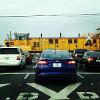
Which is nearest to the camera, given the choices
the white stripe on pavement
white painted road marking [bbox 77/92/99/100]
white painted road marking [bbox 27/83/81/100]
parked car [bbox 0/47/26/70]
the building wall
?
white painted road marking [bbox 77/92/99/100]

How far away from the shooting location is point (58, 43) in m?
60.7

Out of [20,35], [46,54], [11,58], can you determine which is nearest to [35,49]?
[20,35]

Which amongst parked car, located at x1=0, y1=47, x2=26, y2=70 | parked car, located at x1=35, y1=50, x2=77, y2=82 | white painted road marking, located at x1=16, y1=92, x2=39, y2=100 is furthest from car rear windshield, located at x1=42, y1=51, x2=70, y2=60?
parked car, located at x1=0, y1=47, x2=26, y2=70

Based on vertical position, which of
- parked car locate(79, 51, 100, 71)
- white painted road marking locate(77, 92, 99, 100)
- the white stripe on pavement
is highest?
parked car locate(79, 51, 100, 71)

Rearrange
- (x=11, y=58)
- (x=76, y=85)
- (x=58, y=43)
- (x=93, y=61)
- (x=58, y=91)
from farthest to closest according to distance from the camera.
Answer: (x=58, y=43) < (x=11, y=58) < (x=93, y=61) < (x=76, y=85) < (x=58, y=91)

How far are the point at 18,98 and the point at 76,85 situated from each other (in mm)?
4662

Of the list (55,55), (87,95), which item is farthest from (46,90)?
(55,55)

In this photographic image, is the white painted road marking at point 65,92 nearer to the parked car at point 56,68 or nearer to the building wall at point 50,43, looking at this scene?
the parked car at point 56,68

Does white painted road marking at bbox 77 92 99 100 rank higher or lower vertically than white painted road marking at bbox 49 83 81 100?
higher

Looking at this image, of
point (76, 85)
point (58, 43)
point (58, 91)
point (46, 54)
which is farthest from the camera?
point (58, 43)

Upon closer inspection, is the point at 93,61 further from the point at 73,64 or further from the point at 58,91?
the point at 58,91

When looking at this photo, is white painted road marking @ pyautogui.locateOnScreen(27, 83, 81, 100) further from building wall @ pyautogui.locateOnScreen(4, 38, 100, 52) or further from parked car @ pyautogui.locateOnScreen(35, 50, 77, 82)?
building wall @ pyautogui.locateOnScreen(4, 38, 100, 52)

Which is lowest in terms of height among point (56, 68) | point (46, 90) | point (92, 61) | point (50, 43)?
point (46, 90)

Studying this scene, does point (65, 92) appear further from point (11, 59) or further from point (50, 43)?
point (50, 43)
